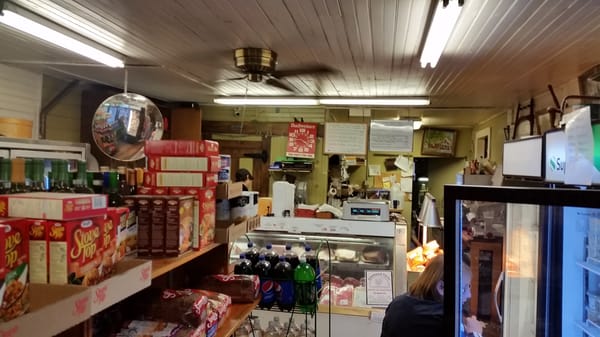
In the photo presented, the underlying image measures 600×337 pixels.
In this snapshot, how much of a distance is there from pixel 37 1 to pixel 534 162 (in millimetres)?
3226

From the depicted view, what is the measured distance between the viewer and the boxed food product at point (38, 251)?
1.06m

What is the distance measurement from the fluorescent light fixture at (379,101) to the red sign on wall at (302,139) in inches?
28.1

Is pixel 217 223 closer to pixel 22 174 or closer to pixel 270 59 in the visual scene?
pixel 22 174

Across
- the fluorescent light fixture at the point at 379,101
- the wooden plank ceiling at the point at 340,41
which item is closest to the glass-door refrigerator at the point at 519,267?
the wooden plank ceiling at the point at 340,41

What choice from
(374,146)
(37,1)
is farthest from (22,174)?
(374,146)

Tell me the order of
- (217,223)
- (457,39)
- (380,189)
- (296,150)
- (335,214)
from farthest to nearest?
1. (380,189)
2. (296,150)
3. (335,214)
4. (457,39)
5. (217,223)

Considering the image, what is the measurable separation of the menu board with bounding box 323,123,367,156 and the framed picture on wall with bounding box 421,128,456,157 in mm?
3903

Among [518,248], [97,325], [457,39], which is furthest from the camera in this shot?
[457,39]

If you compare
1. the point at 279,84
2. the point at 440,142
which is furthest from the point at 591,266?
the point at 440,142

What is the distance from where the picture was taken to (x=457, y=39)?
3107mm

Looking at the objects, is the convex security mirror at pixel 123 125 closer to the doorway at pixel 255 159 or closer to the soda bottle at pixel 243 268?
the soda bottle at pixel 243 268

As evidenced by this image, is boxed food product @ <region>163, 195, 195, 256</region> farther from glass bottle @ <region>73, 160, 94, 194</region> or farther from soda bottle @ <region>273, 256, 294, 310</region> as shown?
soda bottle @ <region>273, 256, 294, 310</region>

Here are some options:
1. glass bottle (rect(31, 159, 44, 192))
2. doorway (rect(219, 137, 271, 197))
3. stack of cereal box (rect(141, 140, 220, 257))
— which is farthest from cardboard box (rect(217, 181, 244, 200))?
doorway (rect(219, 137, 271, 197))

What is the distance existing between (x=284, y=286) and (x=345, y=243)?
1264mm
